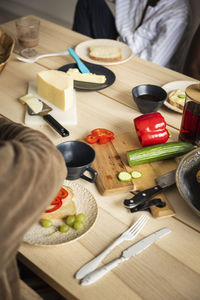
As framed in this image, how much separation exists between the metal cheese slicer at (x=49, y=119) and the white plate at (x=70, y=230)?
29 centimetres

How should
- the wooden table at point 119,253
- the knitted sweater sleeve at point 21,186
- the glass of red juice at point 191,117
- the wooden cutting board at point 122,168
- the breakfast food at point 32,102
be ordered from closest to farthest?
Answer: the knitted sweater sleeve at point 21,186, the wooden table at point 119,253, the wooden cutting board at point 122,168, the glass of red juice at point 191,117, the breakfast food at point 32,102

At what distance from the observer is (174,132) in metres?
1.36

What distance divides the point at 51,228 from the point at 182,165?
0.41m

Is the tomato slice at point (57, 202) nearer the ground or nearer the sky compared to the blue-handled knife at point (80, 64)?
nearer the ground

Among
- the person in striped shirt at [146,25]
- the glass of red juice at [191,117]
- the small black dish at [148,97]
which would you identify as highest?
the glass of red juice at [191,117]

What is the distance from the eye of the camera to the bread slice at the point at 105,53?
176 centimetres

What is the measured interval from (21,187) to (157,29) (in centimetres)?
214

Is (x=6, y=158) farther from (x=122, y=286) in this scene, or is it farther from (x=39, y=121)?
(x=39, y=121)

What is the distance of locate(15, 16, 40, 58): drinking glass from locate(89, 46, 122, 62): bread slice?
0.92 feet

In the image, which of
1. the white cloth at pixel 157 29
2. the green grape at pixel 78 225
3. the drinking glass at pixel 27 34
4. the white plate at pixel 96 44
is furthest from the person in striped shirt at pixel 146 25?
the green grape at pixel 78 225

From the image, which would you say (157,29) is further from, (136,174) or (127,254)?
(127,254)

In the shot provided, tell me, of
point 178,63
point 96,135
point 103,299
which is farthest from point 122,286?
point 178,63

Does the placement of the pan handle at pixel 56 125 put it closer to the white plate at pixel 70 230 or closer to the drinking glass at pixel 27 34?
the white plate at pixel 70 230

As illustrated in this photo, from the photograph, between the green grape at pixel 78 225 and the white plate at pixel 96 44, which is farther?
the white plate at pixel 96 44
